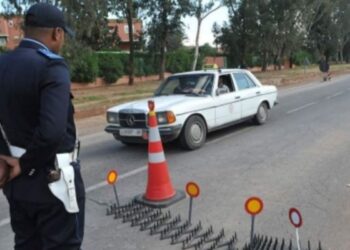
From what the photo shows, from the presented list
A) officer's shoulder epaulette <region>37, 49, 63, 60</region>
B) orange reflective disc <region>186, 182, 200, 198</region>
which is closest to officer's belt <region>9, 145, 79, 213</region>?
officer's shoulder epaulette <region>37, 49, 63, 60</region>

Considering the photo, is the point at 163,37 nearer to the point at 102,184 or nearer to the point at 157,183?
the point at 102,184

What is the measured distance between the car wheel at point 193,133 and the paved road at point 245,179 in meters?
0.14

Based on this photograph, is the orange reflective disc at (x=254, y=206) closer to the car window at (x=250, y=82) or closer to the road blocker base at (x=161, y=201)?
the road blocker base at (x=161, y=201)

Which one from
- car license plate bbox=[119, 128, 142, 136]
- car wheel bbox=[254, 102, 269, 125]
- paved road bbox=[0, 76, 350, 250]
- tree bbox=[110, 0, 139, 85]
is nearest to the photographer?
paved road bbox=[0, 76, 350, 250]

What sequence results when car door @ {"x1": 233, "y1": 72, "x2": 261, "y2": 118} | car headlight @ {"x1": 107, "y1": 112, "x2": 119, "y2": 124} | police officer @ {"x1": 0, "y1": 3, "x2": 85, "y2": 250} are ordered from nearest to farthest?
1. police officer @ {"x1": 0, "y1": 3, "x2": 85, "y2": 250}
2. car headlight @ {"x1": 107, "y1": 112, "x2": 119, "y2": 124}
3. car door @ {"x1": 233, "y1": 72, "x2": 261, "y2": 118}

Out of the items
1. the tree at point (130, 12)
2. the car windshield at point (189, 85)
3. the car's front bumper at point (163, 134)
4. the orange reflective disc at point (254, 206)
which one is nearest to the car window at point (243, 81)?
the car windshield at point (189, 85)

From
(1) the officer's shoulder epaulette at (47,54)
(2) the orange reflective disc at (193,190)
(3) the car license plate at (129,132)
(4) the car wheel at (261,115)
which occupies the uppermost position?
(1) the officer's shoulder epaulette at (47,54)

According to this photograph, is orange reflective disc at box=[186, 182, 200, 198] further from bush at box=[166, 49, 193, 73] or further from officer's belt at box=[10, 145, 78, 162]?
bush at box=[166, 49, 193, 73]

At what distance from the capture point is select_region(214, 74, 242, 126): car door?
9.12 meters

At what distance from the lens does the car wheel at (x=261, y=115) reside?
10.8 metres

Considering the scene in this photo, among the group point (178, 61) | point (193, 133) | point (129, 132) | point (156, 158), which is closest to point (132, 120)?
point (129, 132)

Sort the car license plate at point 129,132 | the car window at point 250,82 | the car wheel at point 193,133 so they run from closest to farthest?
the car license plate at point 129,132
the car wheel at point 193,133
the car window at point 250,82

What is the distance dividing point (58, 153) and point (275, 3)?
134 feet

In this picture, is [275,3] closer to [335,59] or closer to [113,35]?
[113,35]
